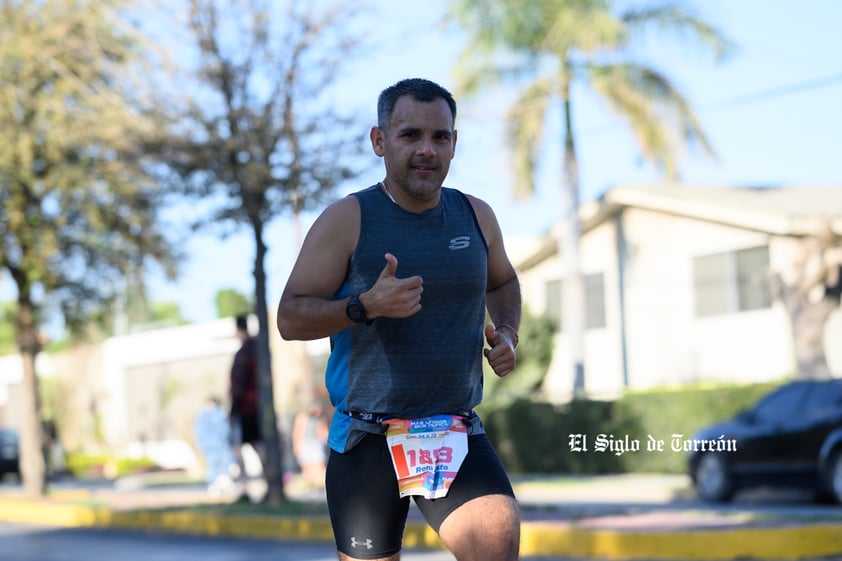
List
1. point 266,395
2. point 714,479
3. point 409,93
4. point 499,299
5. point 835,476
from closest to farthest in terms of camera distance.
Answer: point 409,93, point 499,299, point 835,476, point 266,395, point 714,479

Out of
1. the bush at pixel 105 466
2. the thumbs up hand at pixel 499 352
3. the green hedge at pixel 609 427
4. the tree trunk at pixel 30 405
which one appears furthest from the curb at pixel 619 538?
the bush at pixel 105 466

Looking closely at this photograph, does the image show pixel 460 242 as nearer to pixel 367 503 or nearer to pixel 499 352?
pixel 499 352

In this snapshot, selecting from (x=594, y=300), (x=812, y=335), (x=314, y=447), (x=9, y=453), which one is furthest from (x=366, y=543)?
(x=9, y=453)

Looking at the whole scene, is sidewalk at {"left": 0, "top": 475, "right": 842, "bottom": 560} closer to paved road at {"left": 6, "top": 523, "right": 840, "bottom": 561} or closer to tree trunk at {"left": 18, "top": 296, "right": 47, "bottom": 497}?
paved road at {"left": 6, "top": 523, "right": 840, "bottom": 561}

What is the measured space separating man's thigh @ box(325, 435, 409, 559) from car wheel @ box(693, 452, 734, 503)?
1199 cm

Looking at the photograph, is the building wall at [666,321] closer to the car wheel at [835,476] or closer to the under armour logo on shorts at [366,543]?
the car wheel at [835,476]

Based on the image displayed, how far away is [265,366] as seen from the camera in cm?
1430

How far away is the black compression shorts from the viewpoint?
3.82 meters

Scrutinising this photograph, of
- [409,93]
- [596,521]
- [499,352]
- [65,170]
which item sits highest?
[65,170]

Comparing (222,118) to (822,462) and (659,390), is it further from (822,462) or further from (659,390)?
(659,390)

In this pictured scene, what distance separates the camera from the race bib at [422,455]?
150 inches

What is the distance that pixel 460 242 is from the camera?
12.9 ft

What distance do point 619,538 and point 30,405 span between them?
12.1 m

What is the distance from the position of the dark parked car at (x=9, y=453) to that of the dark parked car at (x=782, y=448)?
22.1 m
